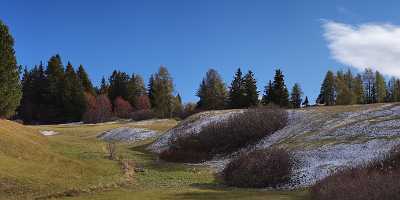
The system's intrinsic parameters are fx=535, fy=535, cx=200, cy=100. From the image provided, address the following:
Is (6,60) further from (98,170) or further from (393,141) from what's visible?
(393,141)

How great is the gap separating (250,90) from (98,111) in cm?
3764

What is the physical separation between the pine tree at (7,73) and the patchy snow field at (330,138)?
18855 mm

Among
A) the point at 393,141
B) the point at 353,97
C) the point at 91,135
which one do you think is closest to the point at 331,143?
the point at 393,141

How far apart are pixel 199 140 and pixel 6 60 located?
25018mm

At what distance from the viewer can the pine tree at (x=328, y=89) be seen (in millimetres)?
156812

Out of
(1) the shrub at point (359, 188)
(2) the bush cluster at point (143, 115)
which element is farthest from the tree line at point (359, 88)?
(1) the shrub at point (359, 188)

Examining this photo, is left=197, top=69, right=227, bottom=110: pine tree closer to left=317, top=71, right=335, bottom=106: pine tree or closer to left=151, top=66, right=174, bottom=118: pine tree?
left=151, top=66, right=174, bottom=118: pine tree

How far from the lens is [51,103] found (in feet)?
452

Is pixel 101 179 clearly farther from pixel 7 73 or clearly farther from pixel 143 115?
pixel 143 115

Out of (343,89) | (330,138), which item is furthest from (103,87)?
(330,138)

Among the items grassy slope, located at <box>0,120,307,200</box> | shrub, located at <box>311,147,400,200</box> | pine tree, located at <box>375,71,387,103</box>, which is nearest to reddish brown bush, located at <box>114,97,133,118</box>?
pine tree, located at <box>375,71,387,103</box>

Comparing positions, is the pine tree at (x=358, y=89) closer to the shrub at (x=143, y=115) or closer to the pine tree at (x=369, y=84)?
the pine tree at (x=369, y=84)

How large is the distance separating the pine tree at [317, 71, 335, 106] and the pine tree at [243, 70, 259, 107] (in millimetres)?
44917

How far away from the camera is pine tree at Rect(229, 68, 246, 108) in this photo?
119250 millimetres
